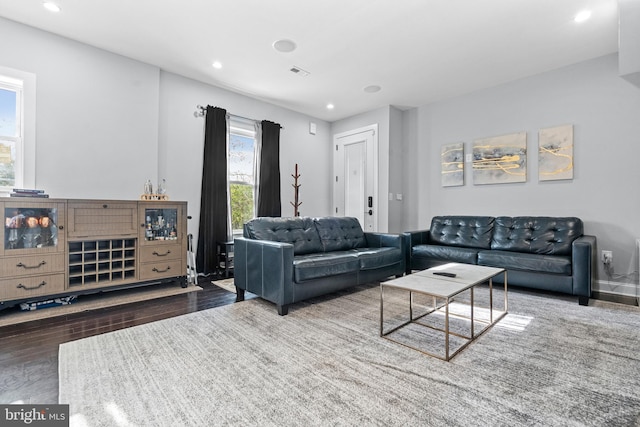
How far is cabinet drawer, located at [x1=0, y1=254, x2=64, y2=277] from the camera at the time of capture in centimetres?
260

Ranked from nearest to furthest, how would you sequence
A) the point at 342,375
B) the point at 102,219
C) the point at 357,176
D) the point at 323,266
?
the point at 342,375, the point at 323,266, the point at 102,219, the point at 357,176

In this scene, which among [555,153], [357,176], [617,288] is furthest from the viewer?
[357,176]

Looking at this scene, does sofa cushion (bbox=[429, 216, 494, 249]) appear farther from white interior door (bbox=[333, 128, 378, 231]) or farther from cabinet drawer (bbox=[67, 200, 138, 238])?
cabinet drawer (bbox=[67, 200, 138, 238])

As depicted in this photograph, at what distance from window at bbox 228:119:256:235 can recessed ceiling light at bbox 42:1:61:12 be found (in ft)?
7.34

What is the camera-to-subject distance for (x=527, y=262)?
3191 millimetres

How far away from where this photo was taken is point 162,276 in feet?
11.4

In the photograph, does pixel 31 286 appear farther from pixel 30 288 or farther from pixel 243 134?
pixel 243 134

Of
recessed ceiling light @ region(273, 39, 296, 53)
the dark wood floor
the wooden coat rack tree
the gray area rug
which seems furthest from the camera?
the wooden coat rack tree

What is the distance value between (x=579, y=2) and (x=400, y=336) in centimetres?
323

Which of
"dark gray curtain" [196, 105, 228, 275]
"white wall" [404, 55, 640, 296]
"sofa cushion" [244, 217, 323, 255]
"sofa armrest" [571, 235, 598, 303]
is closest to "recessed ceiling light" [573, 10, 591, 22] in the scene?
"white wall" [404, 55, 640, 296]

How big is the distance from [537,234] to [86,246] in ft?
16.8

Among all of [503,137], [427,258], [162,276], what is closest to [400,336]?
[427,258]

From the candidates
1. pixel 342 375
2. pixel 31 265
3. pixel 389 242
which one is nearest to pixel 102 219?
pixel 31 265

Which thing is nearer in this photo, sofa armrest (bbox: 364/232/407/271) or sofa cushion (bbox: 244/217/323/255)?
sofa cushion (bbox: 244/217/323/255)
